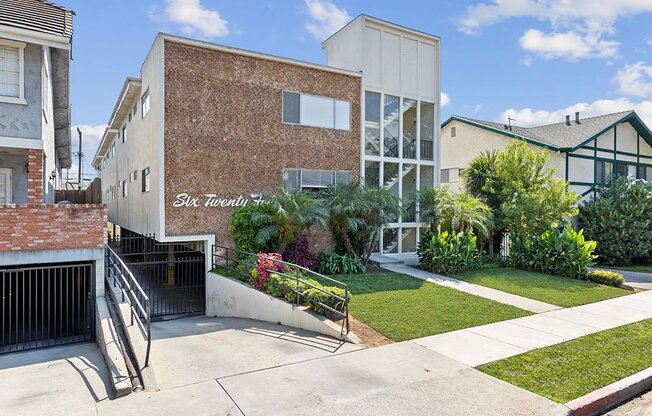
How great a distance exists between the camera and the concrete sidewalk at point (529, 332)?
24.1 ft

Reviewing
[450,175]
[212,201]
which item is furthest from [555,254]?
[212,201]

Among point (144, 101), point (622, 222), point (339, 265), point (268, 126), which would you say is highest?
point (144, 101)

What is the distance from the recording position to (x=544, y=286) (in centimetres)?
1285

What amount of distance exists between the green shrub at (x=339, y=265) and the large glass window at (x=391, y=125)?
519cm

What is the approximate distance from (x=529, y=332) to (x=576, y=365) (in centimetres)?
179

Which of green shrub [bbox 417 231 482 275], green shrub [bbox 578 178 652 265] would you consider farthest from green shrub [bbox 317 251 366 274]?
green shrub [bbox 578 178 652 265]

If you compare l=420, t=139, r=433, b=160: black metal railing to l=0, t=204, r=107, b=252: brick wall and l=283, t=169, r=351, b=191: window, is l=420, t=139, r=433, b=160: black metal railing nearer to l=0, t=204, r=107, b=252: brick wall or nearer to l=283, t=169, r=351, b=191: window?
l=283, t=169, r=351, b=191: window

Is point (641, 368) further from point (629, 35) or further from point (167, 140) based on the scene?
point (167, 140)

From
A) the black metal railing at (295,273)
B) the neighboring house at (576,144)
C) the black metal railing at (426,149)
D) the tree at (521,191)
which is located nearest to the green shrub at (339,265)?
the black metal railing at (295,273)

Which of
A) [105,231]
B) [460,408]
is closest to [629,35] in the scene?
[460,408]

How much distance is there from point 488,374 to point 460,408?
1.29 meters

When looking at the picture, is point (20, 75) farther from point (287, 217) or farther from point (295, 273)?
point (295, 273)

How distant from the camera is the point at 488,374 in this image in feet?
20.8

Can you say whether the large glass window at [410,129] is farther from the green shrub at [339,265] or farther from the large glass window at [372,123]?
the green shrub at [339,265]
